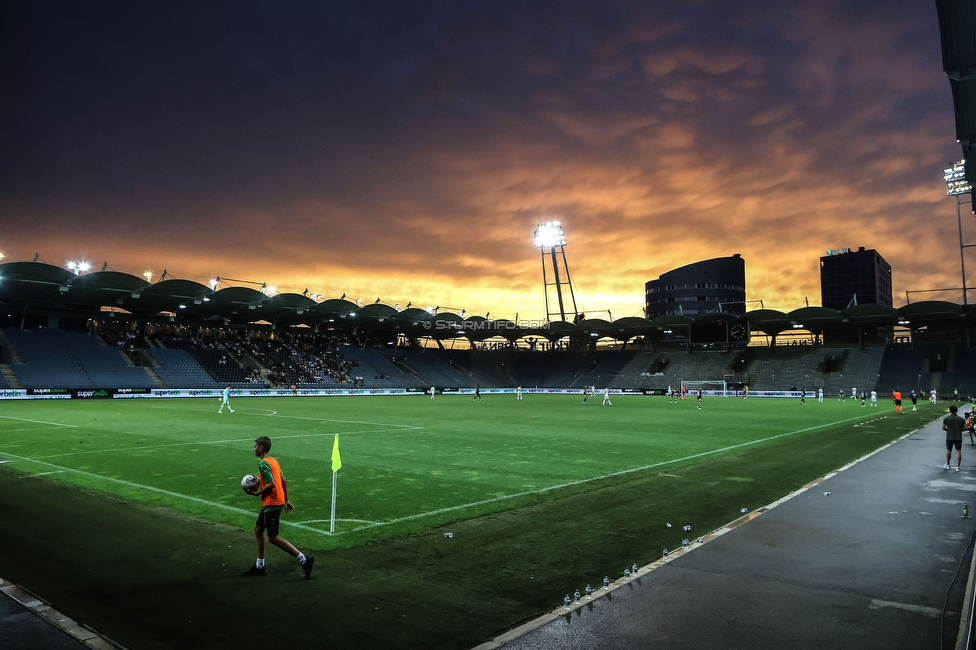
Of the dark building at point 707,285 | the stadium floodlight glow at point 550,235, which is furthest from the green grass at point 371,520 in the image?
the dark building at point 707,285

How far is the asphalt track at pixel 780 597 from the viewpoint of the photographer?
535cm

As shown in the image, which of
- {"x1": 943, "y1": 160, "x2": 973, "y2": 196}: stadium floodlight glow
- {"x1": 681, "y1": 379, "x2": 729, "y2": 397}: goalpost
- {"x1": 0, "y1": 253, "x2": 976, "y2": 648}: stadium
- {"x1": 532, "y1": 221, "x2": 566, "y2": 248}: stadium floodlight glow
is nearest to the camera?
{"x1": 0, "y1": 253, "x2": 976, "y2": 648}: stadium

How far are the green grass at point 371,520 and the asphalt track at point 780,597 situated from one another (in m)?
0.44

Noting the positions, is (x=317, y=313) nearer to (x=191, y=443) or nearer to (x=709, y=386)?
(x=709, y=386)

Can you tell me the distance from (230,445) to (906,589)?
18760 mm

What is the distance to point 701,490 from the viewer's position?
41.8 feet

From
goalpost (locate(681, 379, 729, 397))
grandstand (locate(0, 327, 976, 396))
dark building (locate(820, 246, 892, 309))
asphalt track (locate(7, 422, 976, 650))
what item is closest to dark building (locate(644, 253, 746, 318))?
dark building (locate(820, 246, 892, 309))

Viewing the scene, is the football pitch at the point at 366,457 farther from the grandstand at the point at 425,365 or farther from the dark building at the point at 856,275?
the dark building at the point at 856,275

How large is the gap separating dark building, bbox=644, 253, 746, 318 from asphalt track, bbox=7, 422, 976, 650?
147 m

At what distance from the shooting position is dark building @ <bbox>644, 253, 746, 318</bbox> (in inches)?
5945

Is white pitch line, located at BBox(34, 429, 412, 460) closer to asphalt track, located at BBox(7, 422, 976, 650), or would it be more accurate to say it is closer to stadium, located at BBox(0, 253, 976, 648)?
stadium, located at BBox(0, 253, 976, 648)

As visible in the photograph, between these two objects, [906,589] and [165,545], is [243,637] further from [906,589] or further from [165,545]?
[906,589]

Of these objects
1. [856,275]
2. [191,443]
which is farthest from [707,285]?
[191,443]

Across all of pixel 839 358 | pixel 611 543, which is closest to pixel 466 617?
pixel 611 543
